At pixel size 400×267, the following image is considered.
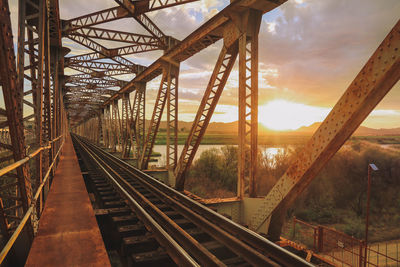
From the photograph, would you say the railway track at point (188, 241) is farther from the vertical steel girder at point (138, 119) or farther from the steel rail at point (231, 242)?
the vertical steel girder at point (138, 119)

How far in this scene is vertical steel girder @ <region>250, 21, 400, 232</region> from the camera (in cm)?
314

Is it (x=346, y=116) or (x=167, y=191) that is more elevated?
(x=346, y=116)

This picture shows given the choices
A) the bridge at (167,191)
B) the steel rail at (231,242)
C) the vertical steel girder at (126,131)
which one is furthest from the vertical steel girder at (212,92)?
the vertical steel girder at (126,131)

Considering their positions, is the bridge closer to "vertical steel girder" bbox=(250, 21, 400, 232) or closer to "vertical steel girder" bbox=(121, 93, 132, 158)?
"vertical steel girder" bbox=(250, 21, 400, 232)

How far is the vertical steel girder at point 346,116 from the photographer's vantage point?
3139 millimetres

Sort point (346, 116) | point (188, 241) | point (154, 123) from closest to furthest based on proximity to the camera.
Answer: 1. point (346, 116)
2. point (188, 241)
3. point (154, 123)

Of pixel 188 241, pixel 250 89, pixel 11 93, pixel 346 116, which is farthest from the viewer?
pixel 250 89

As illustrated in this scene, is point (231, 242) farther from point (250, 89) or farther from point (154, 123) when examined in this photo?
point (154, 123)

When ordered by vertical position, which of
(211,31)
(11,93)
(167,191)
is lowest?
(167,191)

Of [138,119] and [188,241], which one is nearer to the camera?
[188,241]

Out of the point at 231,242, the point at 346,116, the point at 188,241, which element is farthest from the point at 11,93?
the point at 346,116

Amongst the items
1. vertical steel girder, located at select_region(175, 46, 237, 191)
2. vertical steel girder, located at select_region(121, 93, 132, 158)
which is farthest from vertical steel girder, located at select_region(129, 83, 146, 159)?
vertical steel girder, located at select_region(175, 46, 237, 191)

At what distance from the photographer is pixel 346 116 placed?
3.63m

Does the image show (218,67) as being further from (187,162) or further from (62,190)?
(62,190)
